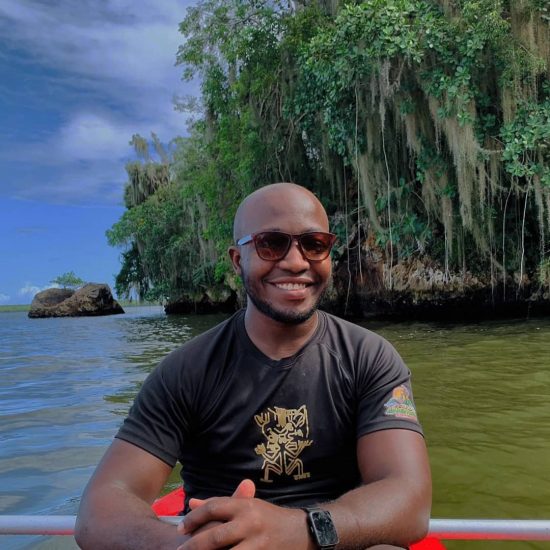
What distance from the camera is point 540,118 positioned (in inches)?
424

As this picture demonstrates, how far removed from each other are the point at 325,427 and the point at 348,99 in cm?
1192

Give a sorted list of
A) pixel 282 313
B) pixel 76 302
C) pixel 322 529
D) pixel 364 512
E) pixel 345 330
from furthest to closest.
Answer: pixel 76 302 → pixel 345 330 → pixel 282 313 → pixel 364 512 → pixel 322 529

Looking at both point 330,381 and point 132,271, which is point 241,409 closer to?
point 330,381

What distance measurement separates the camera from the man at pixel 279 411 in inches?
67.3

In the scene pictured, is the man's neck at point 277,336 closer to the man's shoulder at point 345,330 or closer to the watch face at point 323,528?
the man's shoulder at point 345,330

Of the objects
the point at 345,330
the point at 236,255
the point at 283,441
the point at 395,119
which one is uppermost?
the point at 395,119

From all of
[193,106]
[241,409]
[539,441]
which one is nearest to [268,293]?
[241,409]

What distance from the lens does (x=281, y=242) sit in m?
1.96

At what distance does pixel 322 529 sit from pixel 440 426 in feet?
11.4

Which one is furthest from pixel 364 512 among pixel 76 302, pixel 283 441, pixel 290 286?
pixel 76 302

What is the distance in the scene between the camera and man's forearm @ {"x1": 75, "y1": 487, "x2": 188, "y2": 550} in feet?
4.94

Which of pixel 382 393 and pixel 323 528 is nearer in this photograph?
pixel 323 528

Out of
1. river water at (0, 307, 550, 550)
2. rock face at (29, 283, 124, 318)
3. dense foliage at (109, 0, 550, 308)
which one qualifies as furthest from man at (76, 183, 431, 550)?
rock face at (29, 283, 124, 318)

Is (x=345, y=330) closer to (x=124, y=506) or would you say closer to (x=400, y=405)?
(x=400, y=405)
